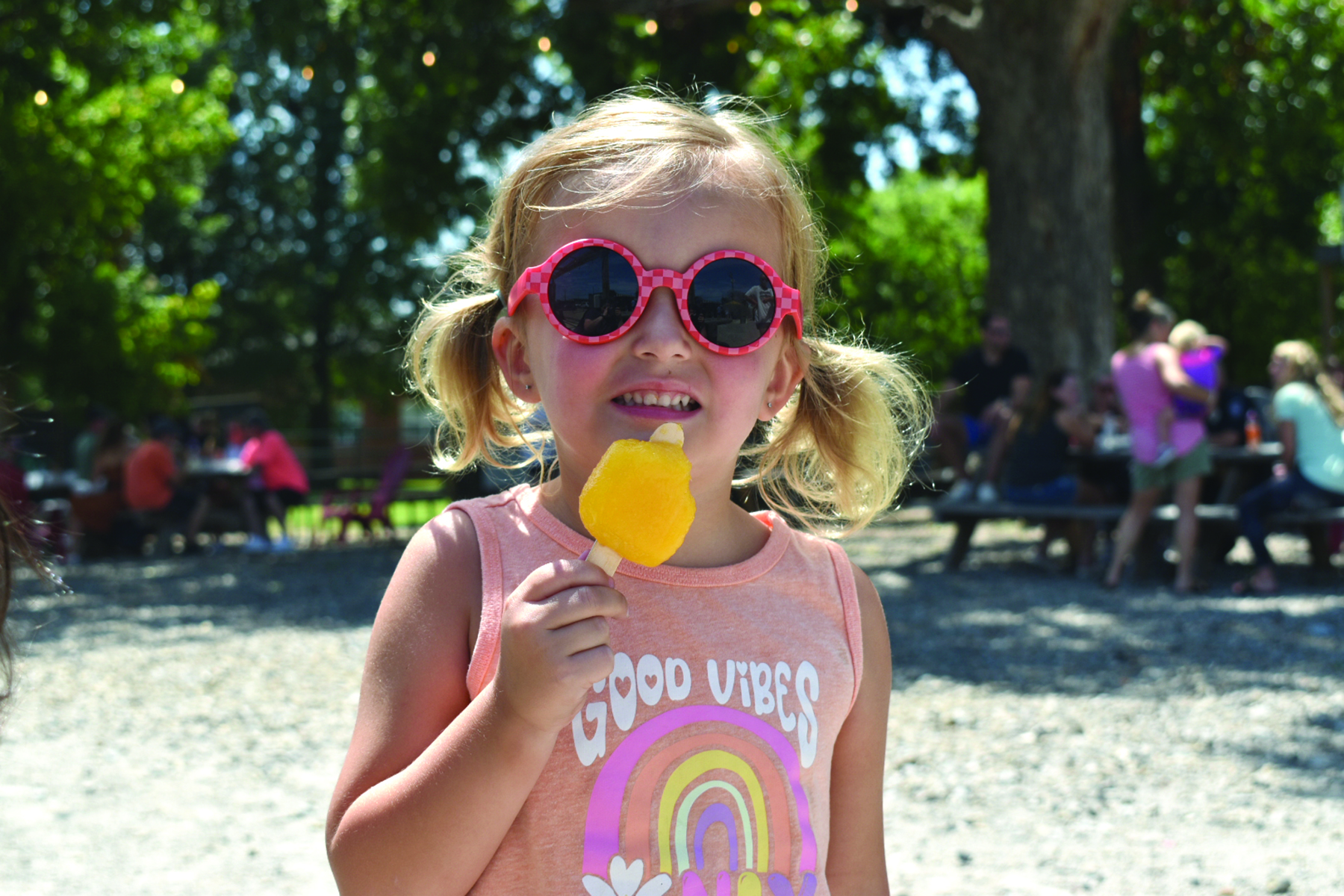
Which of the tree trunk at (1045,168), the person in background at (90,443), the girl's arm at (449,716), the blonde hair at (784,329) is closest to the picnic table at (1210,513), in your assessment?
the tree trunk at (1045,168)

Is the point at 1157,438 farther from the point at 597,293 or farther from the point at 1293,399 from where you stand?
the point at 597,293

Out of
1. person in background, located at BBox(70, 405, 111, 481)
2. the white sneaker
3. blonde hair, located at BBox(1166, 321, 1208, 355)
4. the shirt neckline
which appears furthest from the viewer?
person in background, located at BBox(70, 405, 111, 481)

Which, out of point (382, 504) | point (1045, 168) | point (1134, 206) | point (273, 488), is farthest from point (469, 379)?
point (1134, 206)

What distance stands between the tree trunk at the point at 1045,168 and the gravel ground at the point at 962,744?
10.2 ft

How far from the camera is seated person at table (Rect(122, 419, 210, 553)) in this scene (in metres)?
14.1

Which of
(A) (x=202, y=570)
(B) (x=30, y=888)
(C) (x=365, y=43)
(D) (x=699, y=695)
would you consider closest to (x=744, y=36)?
(C) (x=365, y=43)

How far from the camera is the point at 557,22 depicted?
44.7 feet

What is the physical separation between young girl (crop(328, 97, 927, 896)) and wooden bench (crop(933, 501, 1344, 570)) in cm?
789

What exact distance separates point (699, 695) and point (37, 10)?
13.4m

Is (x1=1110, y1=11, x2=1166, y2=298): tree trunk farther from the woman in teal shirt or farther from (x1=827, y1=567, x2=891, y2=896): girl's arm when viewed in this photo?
(x1=827, y1=567, x2=891, y2=896): girl's arm

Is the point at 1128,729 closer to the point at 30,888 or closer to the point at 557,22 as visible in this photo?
the point at 30,888

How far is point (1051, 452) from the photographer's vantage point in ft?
32.3

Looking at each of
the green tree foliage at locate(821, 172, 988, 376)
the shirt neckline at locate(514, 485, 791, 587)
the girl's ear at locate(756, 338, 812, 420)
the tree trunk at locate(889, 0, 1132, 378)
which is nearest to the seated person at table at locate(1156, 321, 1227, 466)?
the tree trunk at locate(889, 0, 1132, 378)

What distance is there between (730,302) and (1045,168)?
1086 centimetres
